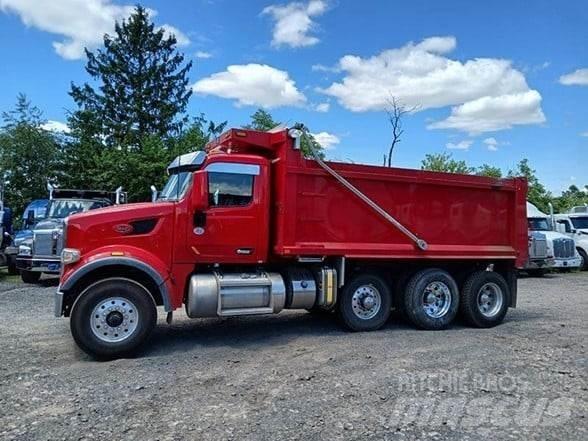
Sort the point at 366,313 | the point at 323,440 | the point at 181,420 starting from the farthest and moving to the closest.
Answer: the point at 366,313
the point at 181,420
the point at 323,440

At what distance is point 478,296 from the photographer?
8.80 meters

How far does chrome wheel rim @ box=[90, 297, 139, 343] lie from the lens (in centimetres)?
643

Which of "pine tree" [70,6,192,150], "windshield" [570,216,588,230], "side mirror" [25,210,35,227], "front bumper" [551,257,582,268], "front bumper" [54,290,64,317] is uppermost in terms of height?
"pine tree" [70,6,192,150]

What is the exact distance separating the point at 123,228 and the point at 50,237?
7.17 meters

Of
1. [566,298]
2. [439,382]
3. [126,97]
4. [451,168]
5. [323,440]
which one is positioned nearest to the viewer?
[323,440]

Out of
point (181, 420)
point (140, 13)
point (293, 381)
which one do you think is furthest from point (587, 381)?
point (140, 13)

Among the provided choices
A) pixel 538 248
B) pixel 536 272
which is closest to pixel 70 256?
pixel 538 248

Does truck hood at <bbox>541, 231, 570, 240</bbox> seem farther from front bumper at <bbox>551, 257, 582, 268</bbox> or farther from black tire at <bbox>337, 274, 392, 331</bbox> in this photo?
black tire at <bbox>337, 274, 392, 331</bbox>

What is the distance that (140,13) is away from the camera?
113 ft

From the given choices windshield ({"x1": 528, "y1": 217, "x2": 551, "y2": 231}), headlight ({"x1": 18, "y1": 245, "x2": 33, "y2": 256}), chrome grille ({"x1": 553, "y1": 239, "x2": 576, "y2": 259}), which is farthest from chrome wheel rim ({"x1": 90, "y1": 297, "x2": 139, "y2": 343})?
windshield ({"x1": 528, "y1": 217, "x2": 551, "y2": 231})

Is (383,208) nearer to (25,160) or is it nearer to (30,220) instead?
(30,220)

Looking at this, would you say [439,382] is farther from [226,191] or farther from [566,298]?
Answer: [566,298]

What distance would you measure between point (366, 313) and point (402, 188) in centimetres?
200

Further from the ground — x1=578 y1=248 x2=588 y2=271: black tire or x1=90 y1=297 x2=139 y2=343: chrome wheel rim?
x1=578 y1=248 x2=588 y2=271: black tire
